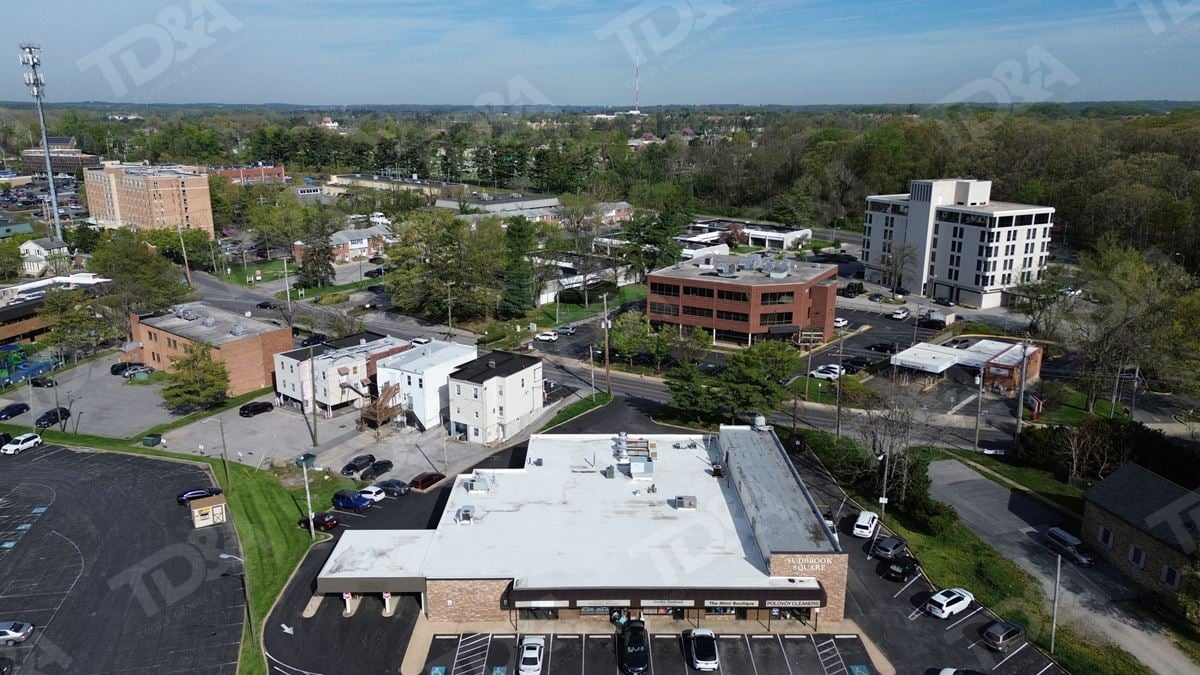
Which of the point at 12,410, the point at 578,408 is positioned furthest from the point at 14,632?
the point at 578,408

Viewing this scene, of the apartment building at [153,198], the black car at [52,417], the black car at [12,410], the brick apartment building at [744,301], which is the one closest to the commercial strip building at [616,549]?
the brick apartment building at [744,301]

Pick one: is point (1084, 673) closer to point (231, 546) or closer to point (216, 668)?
point (216, 668)

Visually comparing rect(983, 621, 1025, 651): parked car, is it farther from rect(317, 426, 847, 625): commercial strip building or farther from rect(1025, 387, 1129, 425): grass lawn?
rect(1025, 387, 1129, 425): grass lawn

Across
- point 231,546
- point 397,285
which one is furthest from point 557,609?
point 397,285

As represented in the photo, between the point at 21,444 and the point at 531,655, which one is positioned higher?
the point at 531,655

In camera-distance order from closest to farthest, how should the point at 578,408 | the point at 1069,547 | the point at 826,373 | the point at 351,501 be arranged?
the point at 1069,547, the point at 351,501, the point at 578,408, the point at 826,373

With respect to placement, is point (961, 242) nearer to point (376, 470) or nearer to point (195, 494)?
point (376, 470)

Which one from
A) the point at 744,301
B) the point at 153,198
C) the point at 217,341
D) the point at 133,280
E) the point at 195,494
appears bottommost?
the point at 195,494

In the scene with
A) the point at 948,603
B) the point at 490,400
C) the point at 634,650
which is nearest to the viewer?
the point at 634,650
